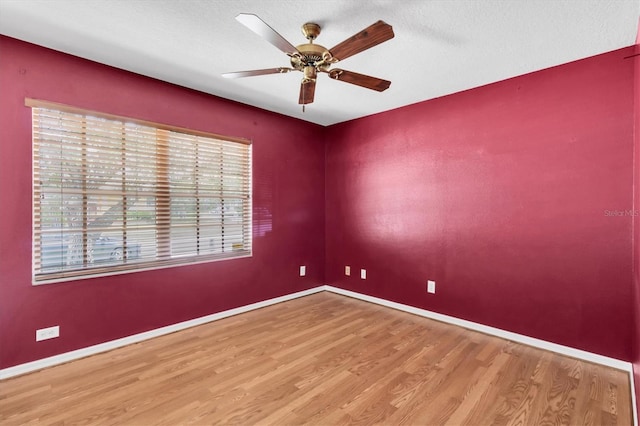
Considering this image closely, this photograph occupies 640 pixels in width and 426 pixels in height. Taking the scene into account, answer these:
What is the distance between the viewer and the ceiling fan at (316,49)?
1.55 meters

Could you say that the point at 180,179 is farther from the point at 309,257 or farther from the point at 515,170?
the point at 515,170

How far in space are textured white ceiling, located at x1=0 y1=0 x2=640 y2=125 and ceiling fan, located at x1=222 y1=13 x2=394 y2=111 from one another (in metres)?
0.21

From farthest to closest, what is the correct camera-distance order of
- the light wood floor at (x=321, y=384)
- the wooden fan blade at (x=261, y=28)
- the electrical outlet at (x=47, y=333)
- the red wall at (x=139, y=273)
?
the electrical outlet at (x=47, y=333)
the red wall at (x=139, y=273)
the light wood floor at (x=321, y=384)
the wooden fan blade at (x=261, y=28)

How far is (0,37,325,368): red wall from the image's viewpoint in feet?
7.14

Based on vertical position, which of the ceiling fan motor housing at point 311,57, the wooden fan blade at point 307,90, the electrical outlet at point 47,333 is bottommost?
the electrical outlet at point 47,333

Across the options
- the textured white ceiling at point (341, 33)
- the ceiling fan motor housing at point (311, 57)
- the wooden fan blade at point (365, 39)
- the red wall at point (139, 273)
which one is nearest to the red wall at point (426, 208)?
the red wall at point (139, 273)

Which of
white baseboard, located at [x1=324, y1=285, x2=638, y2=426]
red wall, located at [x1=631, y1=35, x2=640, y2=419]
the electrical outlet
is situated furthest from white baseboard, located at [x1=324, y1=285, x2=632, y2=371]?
the electrical outlet

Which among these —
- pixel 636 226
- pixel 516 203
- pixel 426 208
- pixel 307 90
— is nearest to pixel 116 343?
pixel 307 90

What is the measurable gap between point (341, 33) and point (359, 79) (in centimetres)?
33

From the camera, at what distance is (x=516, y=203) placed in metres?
2.77

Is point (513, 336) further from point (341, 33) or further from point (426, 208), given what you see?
point (341, 33)

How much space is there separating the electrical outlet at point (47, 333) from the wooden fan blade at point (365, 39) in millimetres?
2901

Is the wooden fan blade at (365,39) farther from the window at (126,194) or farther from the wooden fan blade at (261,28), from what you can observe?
the window at (126,194)

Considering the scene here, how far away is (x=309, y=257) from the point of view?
4289 millimetres
